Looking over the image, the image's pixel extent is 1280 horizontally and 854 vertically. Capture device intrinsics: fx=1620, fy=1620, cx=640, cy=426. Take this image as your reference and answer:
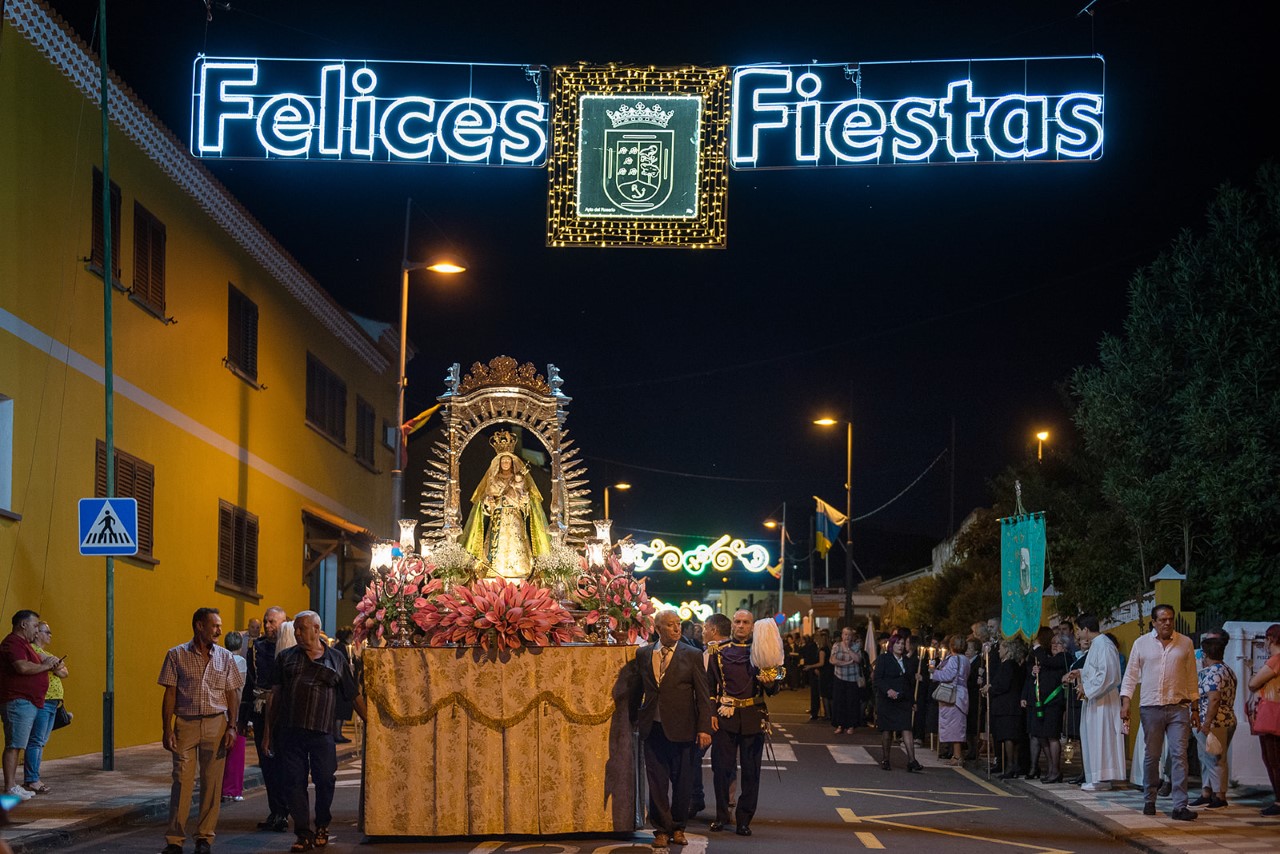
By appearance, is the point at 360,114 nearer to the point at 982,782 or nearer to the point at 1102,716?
the point at 1102,716

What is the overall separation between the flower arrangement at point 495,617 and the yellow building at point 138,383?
6.98 m

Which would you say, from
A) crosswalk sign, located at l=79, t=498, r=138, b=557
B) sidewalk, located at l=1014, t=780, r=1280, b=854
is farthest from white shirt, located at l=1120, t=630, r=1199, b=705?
crosswalk sign, located at l=79, t=498, r=138, b=557

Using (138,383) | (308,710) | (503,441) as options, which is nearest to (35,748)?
(308,710)

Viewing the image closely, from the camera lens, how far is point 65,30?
61.8ft

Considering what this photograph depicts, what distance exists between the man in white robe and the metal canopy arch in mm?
6285

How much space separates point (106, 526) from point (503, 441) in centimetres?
552

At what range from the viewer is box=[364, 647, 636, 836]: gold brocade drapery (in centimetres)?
1226

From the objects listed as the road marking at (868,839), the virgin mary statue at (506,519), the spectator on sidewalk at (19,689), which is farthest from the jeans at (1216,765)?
the spectator on sidewalk at (19,689)

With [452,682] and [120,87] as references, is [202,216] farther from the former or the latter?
[452,682]

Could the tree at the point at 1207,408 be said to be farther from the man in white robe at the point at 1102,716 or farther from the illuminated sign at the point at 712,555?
the illuminated sign at the point at 712,555

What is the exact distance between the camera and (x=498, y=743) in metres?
12.4

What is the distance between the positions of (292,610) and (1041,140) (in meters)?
19.7

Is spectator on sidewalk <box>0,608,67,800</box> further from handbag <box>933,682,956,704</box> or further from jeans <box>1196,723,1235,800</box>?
handbag <box>933,682,956,704</box>

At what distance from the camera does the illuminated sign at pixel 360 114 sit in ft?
54.4
